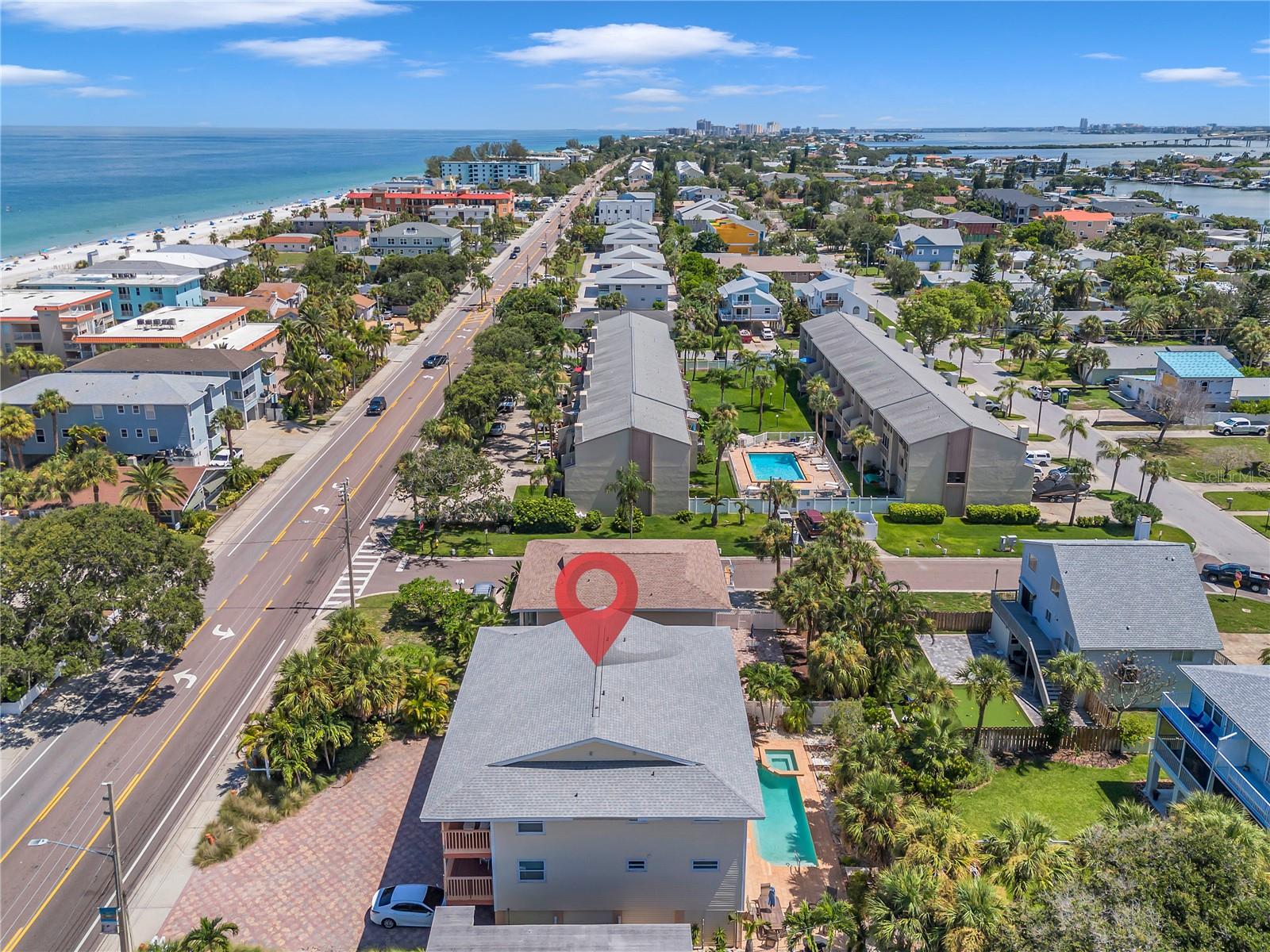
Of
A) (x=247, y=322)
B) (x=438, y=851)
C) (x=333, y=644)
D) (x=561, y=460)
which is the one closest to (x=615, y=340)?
(x=561, y=460)

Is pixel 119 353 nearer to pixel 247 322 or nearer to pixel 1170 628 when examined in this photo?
pixel 247 322

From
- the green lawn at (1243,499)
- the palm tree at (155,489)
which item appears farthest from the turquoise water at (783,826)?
the green lawn at (1243,499)

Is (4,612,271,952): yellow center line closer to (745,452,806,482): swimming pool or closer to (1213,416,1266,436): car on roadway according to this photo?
(745,452,806,482): swimming pool

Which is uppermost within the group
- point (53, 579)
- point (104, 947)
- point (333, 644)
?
point (53, 579)

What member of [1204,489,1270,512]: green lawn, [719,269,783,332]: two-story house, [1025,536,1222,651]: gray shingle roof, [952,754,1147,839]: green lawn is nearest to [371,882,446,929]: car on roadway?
[952,754,1147,839]: green lawn

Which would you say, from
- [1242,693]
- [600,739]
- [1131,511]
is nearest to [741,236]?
[1131,511]

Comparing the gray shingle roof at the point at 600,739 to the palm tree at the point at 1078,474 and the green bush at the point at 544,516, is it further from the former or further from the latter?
the palm tree at the point at 1078,474

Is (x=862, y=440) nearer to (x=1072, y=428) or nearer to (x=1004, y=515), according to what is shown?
(x=1004, y=515)
